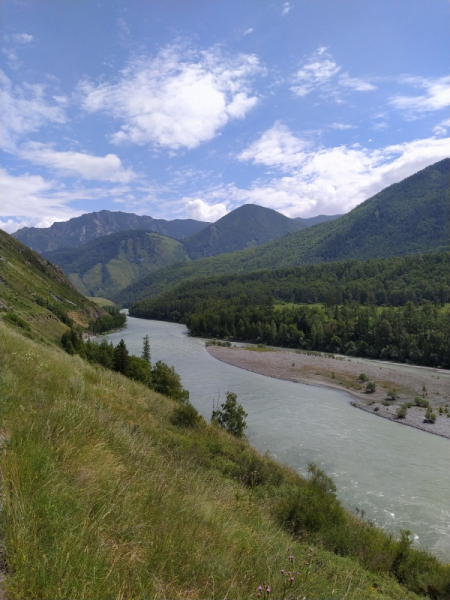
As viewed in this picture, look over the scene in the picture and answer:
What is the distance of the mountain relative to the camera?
78050 millimetres

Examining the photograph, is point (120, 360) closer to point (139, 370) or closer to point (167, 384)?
point (139, 370)

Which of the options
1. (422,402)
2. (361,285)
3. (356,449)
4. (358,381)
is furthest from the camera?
(361,285)

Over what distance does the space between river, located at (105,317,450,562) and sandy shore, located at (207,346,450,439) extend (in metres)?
2.45

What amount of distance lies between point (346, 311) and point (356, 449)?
291 ft

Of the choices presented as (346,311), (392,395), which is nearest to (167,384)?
(392,395)

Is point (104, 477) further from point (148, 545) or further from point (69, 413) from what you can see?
point (69, 413)

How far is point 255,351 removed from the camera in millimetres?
88625

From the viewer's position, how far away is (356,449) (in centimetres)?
2922

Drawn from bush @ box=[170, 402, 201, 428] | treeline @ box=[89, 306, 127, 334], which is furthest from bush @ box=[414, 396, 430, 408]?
treeline @ box=[89, 306, 127, 334]

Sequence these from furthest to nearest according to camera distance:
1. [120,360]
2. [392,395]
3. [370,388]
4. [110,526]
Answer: [370,388] → [392,395] → [120,360] → [110,526]

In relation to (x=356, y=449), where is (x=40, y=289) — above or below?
above

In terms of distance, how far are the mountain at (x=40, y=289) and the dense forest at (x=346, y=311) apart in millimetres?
40455

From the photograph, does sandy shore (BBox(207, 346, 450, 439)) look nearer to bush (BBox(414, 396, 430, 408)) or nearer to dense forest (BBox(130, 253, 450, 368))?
bush (BBox(414, 396, 430, 408))

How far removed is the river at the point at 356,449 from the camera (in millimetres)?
19250
